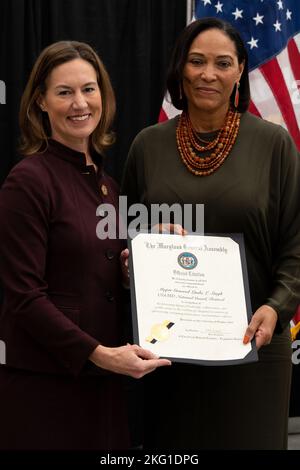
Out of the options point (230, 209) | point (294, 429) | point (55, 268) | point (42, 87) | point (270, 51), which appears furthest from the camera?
point (294, 429)

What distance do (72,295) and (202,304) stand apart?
35 centimetres

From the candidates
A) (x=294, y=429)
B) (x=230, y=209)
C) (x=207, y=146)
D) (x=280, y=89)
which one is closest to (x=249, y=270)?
(x=230, y=209)

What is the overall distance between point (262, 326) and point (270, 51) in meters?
2.07

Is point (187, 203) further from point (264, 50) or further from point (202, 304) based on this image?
point (264, 50)

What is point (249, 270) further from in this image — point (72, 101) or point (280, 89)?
point (280, 89)

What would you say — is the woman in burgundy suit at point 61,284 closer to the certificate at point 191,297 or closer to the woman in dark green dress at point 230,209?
the certificate at point 191,297

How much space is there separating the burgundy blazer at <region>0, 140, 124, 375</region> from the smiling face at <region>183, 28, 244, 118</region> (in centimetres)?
45

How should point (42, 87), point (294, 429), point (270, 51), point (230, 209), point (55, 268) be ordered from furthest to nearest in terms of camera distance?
1. point (294, 429)
2. point (270, 51)
3. point (230, 209)
4. point (42, 87)
5. point (55, 268)

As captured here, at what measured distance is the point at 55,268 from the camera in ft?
6.03

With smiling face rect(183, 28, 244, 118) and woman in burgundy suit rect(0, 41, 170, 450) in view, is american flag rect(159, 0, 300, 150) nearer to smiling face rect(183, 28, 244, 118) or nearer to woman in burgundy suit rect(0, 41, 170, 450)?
smiling face rect(183, 28, 244, 118)

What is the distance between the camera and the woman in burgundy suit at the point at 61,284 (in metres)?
1.78

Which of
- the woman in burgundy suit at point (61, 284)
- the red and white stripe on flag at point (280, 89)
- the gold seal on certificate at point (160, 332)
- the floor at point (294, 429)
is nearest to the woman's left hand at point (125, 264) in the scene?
the woman in burgundy suit at point (61, 284)

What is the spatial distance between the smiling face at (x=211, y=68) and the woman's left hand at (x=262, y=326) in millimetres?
634

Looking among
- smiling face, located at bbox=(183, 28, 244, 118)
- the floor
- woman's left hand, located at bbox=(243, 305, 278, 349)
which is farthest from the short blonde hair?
the floor
